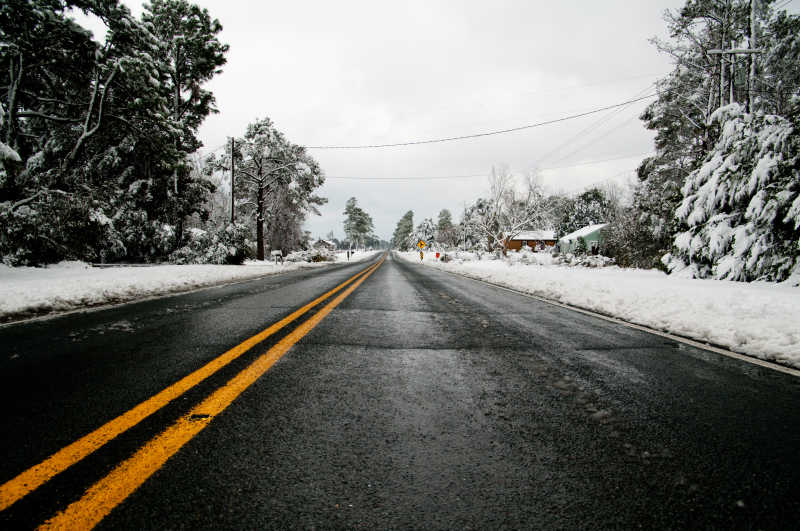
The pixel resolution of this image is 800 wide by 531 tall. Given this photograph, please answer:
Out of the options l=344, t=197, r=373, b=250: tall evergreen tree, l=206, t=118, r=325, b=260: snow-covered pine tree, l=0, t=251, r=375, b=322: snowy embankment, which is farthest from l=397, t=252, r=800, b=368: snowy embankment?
l=344, t=197, r=373, b=250: tall evergreen tree

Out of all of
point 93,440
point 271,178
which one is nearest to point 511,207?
point 271,178

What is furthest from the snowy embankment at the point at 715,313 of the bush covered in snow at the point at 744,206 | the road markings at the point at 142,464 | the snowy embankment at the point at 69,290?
the snowy embankment at the point at 69,290

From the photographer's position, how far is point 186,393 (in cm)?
232

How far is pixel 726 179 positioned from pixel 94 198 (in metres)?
21.9

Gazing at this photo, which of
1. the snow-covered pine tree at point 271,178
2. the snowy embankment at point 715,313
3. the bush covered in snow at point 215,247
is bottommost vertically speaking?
the snowy embankment at point 715,313

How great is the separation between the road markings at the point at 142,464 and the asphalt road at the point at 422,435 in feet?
0.13

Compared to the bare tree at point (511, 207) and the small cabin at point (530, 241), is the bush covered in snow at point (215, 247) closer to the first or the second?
the bare tree at point (511, 207)

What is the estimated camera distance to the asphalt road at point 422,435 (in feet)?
4.34

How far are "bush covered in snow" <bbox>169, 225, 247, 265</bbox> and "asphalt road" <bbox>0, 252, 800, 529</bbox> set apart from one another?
1958 cm

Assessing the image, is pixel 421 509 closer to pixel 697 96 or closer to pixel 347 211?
pixel 697 96

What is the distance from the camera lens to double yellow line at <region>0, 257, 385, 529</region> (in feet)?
4.05

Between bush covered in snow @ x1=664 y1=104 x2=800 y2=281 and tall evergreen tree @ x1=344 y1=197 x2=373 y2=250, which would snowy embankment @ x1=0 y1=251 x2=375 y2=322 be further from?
tall evergreen tree @ x1=344 y1=197 x2=373 y2=250

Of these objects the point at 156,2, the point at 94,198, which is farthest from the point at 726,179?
the point at 156,2

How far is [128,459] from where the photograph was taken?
1.55 metres
